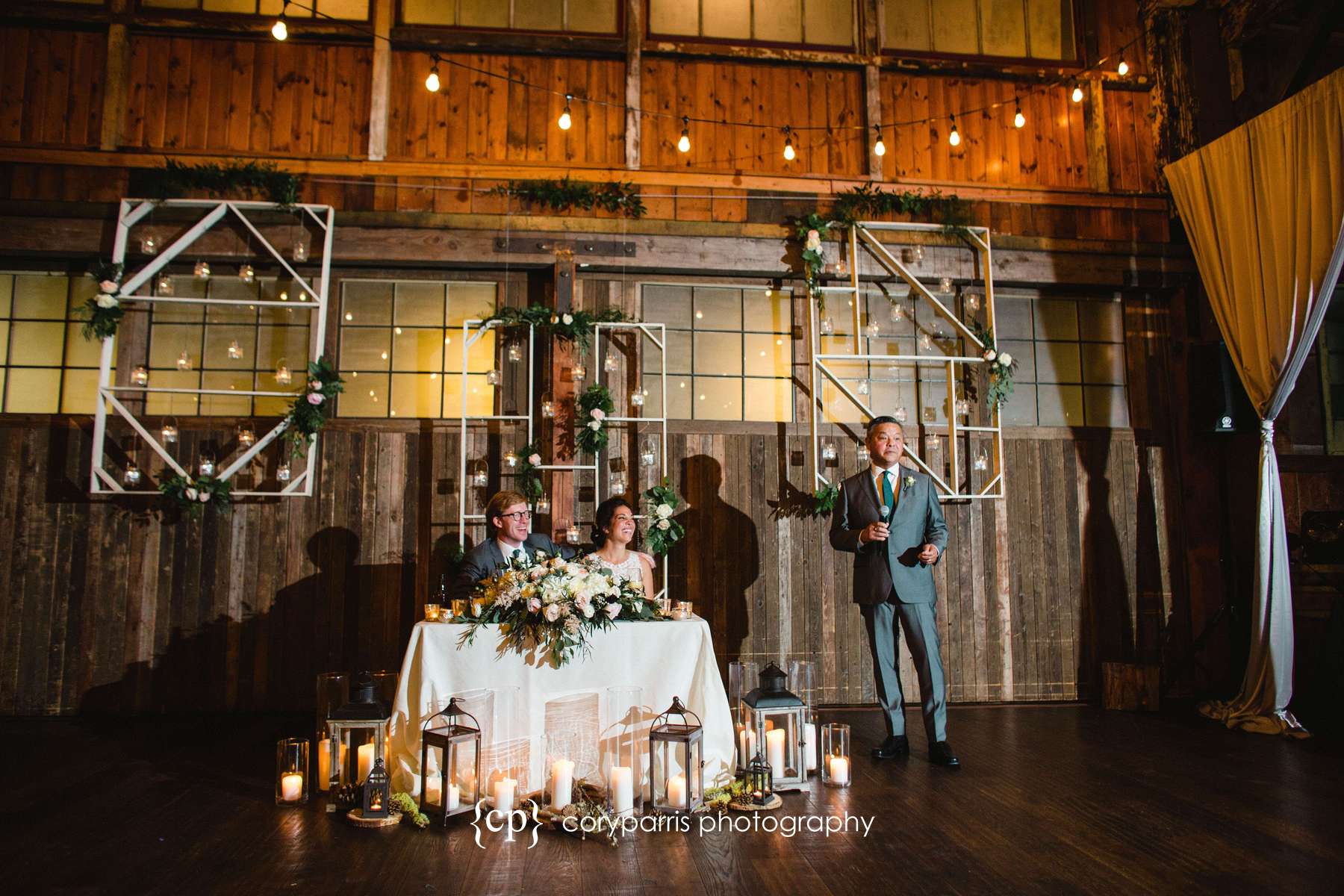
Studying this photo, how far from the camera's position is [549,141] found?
19.3 feet

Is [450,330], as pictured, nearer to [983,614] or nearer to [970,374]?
[970,374]

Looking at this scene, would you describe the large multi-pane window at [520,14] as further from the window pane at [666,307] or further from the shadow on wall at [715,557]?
the shadow on wall at [715,557]

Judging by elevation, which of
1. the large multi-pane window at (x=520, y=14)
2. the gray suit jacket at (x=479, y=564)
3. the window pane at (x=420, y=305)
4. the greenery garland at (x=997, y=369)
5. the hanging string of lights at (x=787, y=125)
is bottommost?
the gray suit jacket at (x=479, y=564)

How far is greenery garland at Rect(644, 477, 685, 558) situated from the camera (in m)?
5.16

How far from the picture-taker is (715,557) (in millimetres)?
5551

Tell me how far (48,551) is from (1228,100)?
871 centimetres

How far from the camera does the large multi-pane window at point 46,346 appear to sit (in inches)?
217

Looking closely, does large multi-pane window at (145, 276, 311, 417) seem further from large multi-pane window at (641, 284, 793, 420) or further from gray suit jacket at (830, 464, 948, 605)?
gray suit jacket at (830, 464, 948, 605)

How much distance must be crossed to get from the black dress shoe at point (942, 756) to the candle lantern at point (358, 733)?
2.47 metres

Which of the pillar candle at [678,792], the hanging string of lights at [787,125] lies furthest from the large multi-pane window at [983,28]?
the pillar candle at [678,792]

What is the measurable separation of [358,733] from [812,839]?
5.89 feet

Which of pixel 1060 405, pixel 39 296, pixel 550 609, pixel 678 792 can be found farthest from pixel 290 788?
pixel 1060 405

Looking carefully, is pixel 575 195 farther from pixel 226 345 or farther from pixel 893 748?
pixel 893 748

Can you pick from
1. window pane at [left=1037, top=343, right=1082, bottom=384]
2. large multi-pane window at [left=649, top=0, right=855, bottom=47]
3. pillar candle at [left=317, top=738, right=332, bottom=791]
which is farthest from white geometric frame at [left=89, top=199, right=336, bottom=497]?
window pane at [left=1037, top=343, right=1082, bottom=384]
